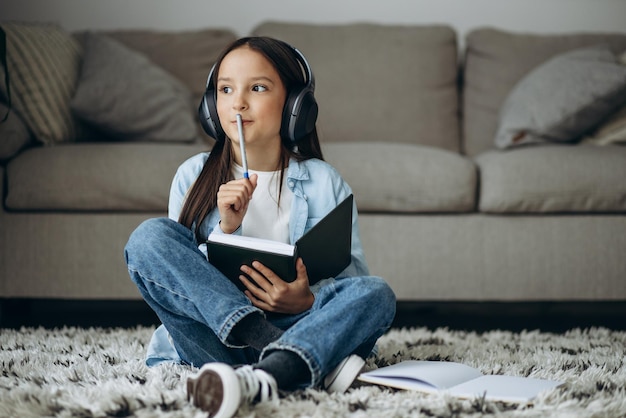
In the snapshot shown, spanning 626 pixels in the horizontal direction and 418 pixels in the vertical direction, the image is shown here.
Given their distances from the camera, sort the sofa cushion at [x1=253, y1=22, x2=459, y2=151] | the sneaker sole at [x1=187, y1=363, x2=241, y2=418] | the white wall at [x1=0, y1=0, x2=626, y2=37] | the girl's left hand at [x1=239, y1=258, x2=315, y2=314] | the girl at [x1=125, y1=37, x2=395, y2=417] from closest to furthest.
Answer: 1. the sneaker sole at [x1=187, y1=363, x2=241, y2=418]
2. the girl at [x1=125, y1=37, x2=395, y2=417]
3. the girl's left hand at [x1=239, y1=258, x2=315, y2=314]
4. the sofa cushion at [x1=253, y1=22, x2=459, y2=151]
5. the white wall at [x1=0, y1=0, x2=626, y2=37]

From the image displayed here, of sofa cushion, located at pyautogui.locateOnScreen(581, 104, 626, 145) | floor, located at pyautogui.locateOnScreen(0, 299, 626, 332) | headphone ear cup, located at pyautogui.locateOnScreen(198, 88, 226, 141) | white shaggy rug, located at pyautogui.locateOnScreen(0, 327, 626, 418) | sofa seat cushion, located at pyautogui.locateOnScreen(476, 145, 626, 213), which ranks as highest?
headphone ear cup, located at pyautogui.locateOnScreen(198, 88, 226, 141)

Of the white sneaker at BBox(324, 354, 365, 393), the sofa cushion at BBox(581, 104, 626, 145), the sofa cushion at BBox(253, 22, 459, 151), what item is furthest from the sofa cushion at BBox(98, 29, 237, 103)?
the white sneaker at BBox(324, 354, 365, 393)

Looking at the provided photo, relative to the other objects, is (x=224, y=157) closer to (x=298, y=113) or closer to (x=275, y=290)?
(x=298, y=113)

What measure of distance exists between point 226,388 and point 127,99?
1.39m

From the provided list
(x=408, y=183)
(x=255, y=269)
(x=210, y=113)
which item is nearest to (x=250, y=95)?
(x=210, y=113)

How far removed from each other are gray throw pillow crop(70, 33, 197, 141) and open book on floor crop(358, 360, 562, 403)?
4.08 feet

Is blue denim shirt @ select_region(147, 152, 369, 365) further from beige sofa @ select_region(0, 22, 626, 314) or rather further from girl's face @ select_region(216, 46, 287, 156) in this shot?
beige sofa @ select_region(0, 22, 626, 314)

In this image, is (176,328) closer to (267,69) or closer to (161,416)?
(161,416)

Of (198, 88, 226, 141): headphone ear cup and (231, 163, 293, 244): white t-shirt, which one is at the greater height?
(198, 88, 226, 141): headphone ear cup

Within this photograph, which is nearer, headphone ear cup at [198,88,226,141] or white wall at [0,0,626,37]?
headphone ear cup at [198,88,226,141]

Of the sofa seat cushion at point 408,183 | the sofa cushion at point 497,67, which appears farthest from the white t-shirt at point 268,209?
the sofa cushion at point 497,67

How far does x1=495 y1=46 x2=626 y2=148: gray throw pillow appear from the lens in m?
2.07

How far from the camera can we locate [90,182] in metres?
1.87

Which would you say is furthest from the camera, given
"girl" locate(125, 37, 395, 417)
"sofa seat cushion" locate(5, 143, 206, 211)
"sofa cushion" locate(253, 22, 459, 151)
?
"sofa cushion" locate(253, 22, 459, 151)
